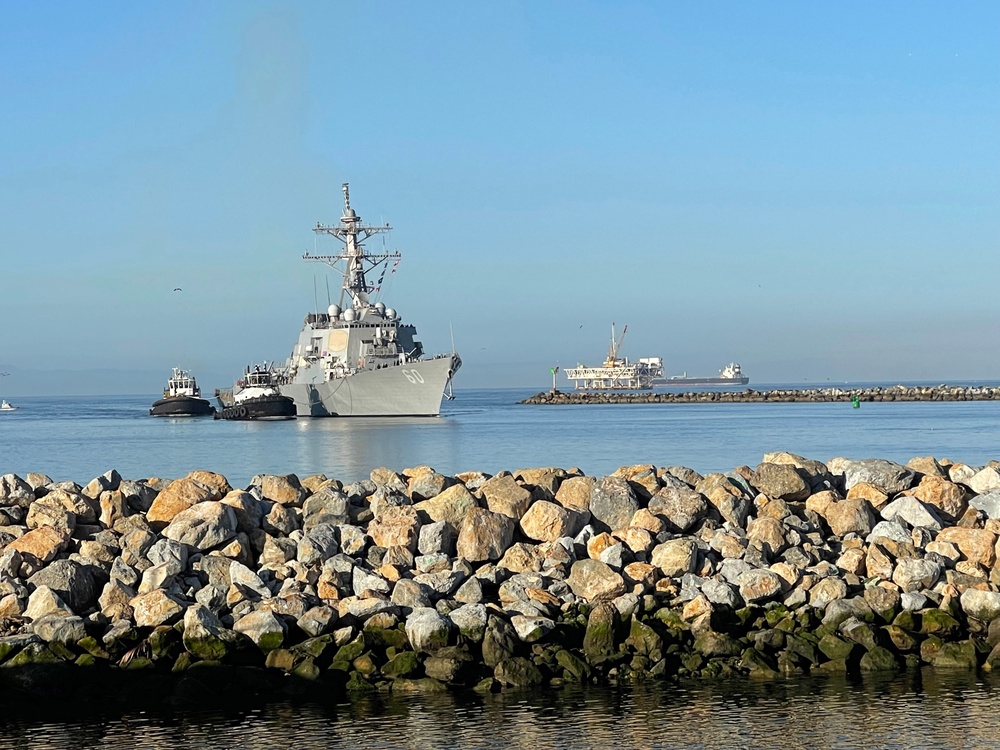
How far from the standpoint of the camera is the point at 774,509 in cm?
1327

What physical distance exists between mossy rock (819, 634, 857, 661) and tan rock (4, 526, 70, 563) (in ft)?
23.3

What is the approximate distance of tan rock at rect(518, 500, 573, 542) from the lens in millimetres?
12609

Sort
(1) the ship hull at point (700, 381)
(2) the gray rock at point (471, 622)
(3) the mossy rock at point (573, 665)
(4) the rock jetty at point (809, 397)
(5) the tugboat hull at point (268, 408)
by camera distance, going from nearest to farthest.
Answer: (3) the mossy rock at point (573, 665) → (2) the gray rock at point (471, 622) → (5) the tugboat hull at point (268, 408) → (4) the rock jetty at point (809, 397) → (1) the ship hull at point (700, 381)

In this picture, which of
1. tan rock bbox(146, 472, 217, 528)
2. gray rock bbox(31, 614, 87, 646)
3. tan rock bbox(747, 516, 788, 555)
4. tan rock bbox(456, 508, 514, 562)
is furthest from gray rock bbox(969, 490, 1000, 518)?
gray rock bbox(31, 614, 87, 646)

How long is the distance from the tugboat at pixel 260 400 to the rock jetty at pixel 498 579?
5215 centimetres

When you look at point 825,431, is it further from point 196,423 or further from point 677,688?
point 677,688

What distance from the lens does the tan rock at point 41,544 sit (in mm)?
12074

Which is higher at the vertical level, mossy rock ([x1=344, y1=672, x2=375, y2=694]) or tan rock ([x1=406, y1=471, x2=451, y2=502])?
tan rock ([x1=406, y1=471, x2=451, y2=502])

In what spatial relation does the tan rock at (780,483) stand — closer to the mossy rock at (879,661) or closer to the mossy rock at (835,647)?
the mossy rock at (835,647)

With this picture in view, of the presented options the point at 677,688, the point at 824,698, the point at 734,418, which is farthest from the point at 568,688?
the point at 734,418

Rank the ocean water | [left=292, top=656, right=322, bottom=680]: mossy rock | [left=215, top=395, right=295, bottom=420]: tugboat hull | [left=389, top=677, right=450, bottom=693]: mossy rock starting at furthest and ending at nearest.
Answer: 1. [left=215, top=395, right=295, bottom=420]: tugboat hull
2. the ocean water
3. [left=292, top=656, right=322, bottom=680]: mossy rock
4. [left=389, top=677, right=450, bottom=693]: mossy rock

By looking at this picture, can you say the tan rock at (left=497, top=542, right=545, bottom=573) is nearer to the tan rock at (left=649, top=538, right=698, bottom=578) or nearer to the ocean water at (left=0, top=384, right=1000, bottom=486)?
→ the tan rock at (left=649, top=538, right=698, bottom=578)

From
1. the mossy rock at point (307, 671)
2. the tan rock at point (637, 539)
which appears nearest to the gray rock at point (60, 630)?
the mossy rock at point (307, 671)

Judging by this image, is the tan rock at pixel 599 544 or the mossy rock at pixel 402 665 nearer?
the mossy rock at pixel 402 665
